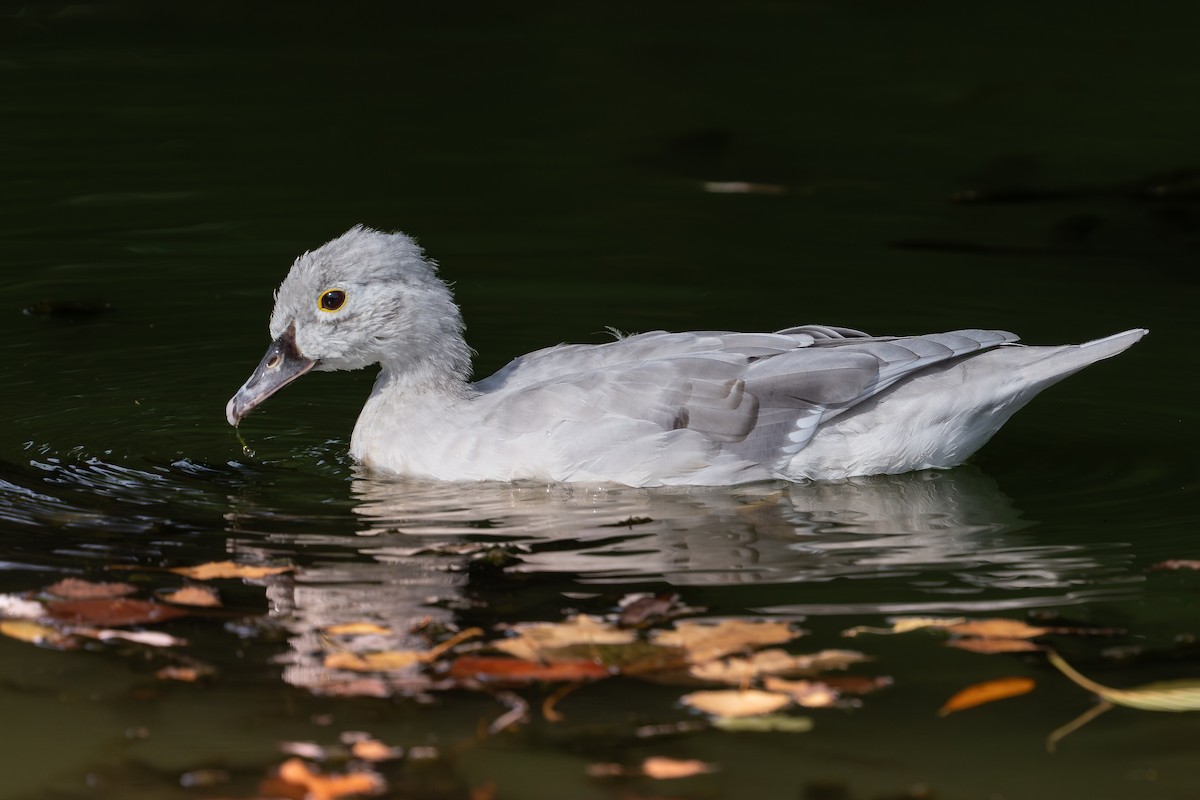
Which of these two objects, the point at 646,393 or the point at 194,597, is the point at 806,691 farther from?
the point at 646,393

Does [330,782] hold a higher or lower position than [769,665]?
lower

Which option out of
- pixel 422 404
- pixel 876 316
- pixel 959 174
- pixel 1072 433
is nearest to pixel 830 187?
pixel 959 174

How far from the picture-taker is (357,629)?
5633mm

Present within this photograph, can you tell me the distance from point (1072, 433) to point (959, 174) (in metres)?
5.80

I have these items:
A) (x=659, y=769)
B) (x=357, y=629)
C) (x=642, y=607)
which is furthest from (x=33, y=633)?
(x=659, y=769)

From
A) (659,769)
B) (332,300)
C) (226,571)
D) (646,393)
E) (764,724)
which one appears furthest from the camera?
(332,300)

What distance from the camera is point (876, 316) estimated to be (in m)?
10.5

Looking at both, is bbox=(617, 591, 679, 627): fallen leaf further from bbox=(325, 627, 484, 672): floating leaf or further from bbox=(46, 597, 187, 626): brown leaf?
bbox=(46, 597, 187, 626): brown leaf

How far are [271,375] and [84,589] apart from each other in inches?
89.2

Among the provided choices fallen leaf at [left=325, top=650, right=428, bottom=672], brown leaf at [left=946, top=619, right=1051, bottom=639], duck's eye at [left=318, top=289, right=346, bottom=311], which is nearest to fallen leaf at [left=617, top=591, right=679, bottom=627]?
fallen leaf at [left=325, top=650, right=428, bottom=672]

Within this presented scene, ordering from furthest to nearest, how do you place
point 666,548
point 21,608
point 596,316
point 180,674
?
point 596,316, point 666,548, point 21,608, point 180,674

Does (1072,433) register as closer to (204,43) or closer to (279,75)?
(279,75)

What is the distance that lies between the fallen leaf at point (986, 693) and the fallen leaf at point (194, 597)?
99.0 inches

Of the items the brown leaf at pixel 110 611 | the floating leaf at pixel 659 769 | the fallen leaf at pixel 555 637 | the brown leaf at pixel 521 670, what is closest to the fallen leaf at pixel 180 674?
the brown leaf at pixel 110 611
